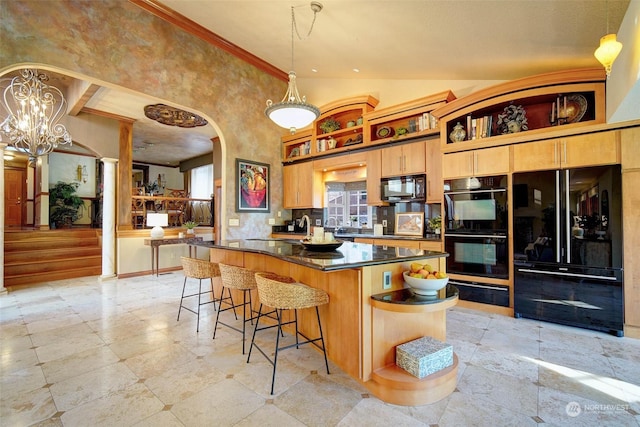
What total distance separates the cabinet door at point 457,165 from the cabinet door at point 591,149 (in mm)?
968

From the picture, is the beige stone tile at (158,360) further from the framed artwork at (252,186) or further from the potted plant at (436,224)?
the potted plant at (436,224)

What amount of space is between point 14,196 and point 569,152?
14.0 metres

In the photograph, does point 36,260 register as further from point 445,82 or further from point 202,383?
point 445,82

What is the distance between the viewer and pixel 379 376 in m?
2.01

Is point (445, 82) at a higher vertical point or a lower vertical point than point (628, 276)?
higher

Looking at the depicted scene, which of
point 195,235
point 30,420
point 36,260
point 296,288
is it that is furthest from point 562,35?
point 36,260

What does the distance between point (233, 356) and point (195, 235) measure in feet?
16.8

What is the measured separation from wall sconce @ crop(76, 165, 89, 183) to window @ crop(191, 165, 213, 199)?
345 centimetres

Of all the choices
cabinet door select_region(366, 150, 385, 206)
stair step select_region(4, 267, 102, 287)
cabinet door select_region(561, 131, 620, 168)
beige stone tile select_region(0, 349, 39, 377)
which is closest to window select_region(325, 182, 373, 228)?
cabinet door select_region(366, 150, 385, 206)

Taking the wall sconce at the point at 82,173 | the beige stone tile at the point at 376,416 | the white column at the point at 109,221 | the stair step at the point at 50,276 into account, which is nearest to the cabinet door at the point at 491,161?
the beige stone tile at the point at 376,416

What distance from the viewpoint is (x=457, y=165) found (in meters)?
3.96

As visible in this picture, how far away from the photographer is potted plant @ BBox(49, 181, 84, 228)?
28.8ft

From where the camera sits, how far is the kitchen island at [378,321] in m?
1.93

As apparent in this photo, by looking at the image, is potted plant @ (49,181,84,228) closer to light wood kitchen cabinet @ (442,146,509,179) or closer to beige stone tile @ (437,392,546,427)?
light wood kitchen cabinet @ (442,146,509,179)
